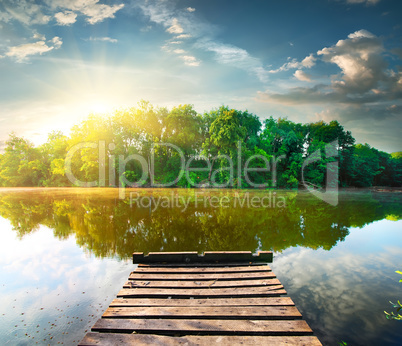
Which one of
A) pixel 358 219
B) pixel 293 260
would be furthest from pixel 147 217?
pixel 358 219

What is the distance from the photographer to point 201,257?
6.14m

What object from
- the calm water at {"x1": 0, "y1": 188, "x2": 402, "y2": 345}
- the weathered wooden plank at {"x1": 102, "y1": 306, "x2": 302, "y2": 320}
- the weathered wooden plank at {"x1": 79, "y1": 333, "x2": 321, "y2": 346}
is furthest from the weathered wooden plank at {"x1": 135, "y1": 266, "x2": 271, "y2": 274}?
the weathered wooden plank at {"x1": 79, "y1": 333, "x2": 321, "y2": 346}

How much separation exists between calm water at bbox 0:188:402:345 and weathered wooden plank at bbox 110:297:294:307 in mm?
720

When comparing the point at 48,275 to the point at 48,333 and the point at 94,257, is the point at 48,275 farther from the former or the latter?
the point at 48,333

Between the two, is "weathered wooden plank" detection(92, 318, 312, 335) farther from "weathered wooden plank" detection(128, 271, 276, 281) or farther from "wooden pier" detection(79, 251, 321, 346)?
"weathered wooden plank" detection(128, 271, 276, 281)

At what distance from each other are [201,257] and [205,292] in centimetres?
A: 163

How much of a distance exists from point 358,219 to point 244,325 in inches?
567

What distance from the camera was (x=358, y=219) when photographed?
577 inches

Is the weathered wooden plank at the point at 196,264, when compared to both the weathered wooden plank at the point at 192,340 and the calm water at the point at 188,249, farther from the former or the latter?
the weathered wooden plank at the point at 192,340

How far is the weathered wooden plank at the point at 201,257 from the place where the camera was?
6.14 m

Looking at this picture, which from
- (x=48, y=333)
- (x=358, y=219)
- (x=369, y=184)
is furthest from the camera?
(x=369, y=184)

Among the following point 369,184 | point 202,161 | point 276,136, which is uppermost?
point 276,136

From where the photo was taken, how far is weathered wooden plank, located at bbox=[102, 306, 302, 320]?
3.75m

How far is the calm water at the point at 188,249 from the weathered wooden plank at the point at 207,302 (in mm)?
720
